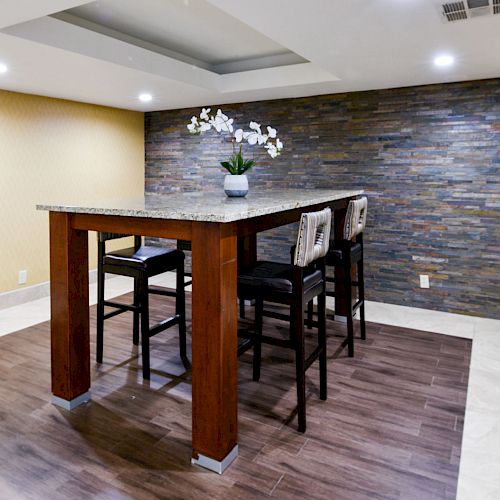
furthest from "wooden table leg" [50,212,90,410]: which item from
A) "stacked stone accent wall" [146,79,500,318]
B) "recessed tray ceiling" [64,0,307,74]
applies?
"stacked stone accent wall" [146,79,500,318]

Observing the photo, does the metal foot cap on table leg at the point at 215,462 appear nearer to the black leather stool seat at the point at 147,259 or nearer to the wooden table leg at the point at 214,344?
the wooden table leg at the point at 214,344

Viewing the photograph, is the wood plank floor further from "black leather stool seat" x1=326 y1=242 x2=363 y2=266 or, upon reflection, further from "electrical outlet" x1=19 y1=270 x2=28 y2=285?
"electrical outlet" x1=19 y1=270 x2=28 y2=285

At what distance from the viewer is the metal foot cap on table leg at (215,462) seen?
194 cm

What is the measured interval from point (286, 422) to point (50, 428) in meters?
1.16

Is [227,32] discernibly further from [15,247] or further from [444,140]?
[15,247]

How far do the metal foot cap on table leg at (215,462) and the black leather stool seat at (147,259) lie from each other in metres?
1.10

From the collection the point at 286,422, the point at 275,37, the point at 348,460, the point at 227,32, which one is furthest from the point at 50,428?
the point at 227,32

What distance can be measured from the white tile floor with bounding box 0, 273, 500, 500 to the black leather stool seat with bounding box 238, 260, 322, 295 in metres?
1.05

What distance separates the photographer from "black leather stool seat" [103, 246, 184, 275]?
2695 millimetres

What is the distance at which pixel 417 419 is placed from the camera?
7.77 ft

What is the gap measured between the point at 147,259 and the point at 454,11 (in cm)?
207

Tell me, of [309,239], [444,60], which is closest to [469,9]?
[444,60]

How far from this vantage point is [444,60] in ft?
10.4

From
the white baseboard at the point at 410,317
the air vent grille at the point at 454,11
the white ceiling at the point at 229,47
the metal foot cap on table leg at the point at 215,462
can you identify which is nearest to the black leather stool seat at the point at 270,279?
the metal foot cap on table leg at the point at 215,462
